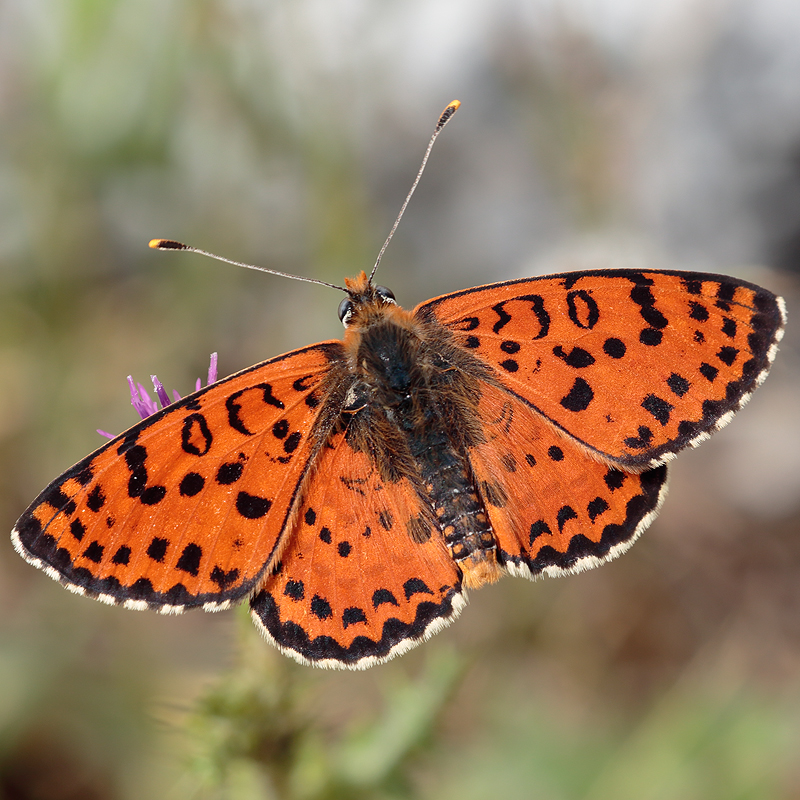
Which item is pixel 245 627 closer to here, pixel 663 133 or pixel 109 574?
pixel 109 574

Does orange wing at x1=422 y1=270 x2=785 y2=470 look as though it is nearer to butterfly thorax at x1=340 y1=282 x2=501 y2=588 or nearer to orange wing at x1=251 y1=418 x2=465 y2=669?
butterfly thorax at x1=340 y1=282 x2=501 y2=588

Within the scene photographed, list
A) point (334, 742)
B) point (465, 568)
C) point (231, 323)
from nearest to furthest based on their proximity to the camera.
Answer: point (465, 568) < point (334, 742) < point (231, 323)

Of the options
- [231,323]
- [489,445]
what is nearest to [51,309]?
[231,323]

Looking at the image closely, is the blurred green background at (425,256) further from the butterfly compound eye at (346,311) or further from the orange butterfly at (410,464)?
the butterfly compound eye at (346,311)

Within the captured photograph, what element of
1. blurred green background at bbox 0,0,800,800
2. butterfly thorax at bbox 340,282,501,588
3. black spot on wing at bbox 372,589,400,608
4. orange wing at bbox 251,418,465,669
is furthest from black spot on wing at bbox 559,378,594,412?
blurred green background at bbox 0,0,800,800

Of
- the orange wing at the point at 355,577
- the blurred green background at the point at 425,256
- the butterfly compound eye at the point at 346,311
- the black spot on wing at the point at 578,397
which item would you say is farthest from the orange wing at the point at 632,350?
the blurred green background at the point at 425,256

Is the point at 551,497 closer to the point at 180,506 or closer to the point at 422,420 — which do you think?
the point at 422,420
